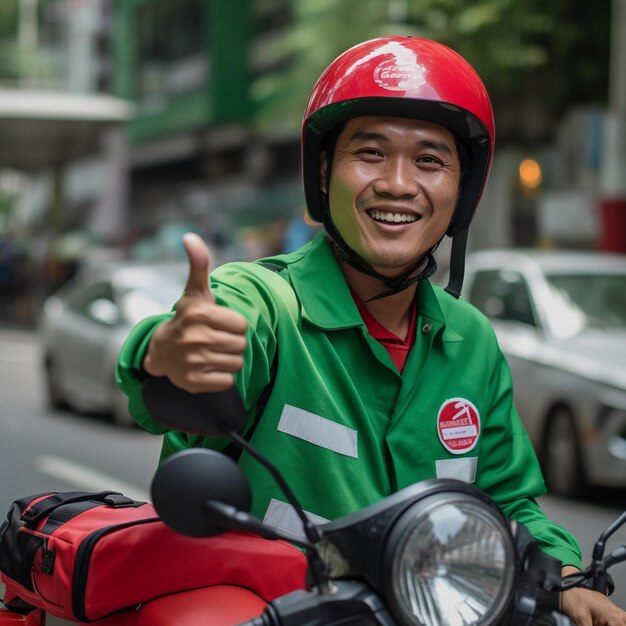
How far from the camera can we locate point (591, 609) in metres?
2.02

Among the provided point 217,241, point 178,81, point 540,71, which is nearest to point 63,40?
point 178,81

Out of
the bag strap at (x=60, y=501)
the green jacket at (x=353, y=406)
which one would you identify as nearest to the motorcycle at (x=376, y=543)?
the green jacket at (x=353, y=406)

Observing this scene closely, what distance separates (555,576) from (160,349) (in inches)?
23.8

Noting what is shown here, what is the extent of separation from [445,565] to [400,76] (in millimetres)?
888

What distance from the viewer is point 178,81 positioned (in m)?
37.7

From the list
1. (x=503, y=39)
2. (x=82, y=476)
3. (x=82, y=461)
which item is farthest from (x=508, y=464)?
(x=503, y=39)

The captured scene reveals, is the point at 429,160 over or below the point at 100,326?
over

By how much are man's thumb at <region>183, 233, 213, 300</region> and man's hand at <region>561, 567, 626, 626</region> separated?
76cm

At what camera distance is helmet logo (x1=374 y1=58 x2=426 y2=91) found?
7.09 feet

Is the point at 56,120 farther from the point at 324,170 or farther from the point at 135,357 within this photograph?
the point at 135,357

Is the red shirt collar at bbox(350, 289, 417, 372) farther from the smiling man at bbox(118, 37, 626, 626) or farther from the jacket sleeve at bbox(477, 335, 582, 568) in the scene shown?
the jacket sleeve at bbox(477, 335, 582, 568)

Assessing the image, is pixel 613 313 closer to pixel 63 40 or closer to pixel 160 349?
pixel 160 349

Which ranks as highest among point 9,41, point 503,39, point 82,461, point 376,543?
point 9,41

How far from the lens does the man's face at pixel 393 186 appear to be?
221 centimetres
